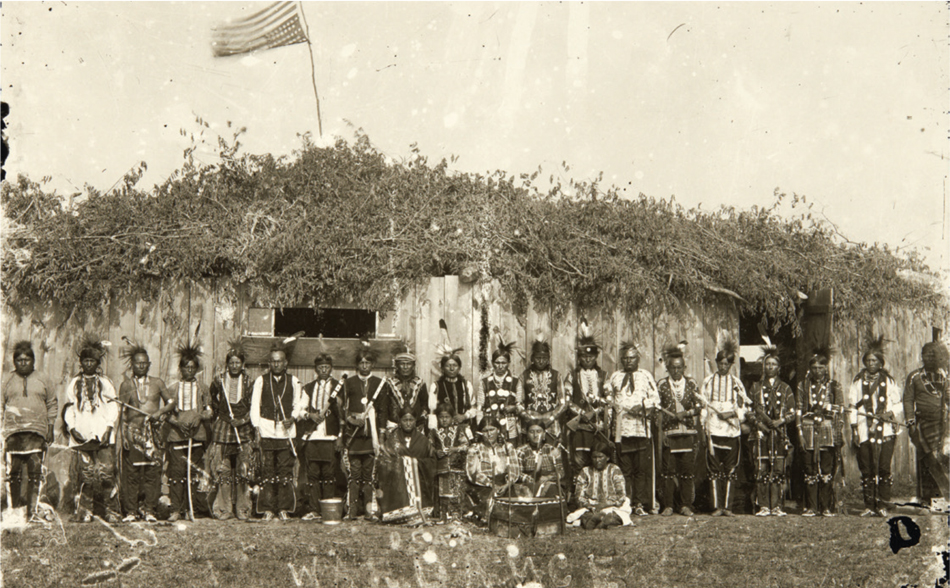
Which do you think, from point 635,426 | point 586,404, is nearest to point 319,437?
point 586,404

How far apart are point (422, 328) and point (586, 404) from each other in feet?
6.53

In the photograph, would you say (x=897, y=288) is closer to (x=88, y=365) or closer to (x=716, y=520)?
(x=716, y=520)

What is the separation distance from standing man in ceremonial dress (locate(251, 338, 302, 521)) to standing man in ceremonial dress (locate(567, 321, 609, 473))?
2.94 m

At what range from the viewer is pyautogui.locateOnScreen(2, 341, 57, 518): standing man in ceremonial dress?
9.38 meters

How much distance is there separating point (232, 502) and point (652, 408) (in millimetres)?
4557

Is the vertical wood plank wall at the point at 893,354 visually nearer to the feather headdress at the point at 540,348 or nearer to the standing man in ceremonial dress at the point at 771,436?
the standing man in ceremonial dress at the point at 771,436

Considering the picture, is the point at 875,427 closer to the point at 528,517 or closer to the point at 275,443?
the point at 528,517

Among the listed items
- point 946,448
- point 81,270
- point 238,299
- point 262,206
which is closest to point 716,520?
point 946,448

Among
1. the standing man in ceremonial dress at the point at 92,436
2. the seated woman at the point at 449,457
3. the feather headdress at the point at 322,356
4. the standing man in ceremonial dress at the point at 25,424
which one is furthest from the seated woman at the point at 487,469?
the standing man in ceremonial dress at the point at 25,424

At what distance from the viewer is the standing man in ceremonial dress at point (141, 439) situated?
941 centimetres

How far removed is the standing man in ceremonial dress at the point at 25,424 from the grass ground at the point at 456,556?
2.94 ft

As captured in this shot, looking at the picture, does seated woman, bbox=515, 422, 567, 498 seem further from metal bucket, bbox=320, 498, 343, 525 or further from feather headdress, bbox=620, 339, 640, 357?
metal bucket, bbox=320, 498, 343, 525

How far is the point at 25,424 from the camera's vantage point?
9398 mm

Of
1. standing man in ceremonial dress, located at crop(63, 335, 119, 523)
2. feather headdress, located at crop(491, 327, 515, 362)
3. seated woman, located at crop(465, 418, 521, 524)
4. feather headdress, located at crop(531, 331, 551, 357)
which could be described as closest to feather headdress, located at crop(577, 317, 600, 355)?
feather headdress, located at crop(531, 331, 551, 357)
